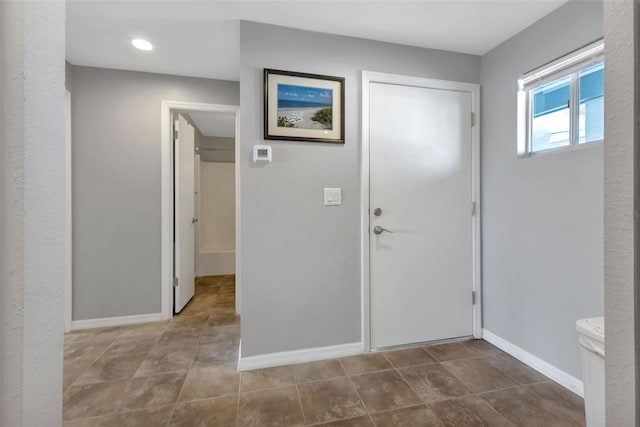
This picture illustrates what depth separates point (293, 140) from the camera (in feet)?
6.25

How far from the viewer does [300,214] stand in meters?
1.94

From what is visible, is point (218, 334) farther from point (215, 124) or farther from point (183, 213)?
point (215, 124)

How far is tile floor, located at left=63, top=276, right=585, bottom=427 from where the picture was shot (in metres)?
1.43

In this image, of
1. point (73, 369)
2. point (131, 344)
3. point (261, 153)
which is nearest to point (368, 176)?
point (261, 153)

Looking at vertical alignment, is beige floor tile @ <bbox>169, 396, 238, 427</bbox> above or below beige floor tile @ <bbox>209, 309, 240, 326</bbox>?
below

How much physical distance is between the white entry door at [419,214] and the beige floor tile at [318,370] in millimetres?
353

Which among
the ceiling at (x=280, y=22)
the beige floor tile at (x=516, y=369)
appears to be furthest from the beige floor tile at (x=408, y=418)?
the ceiling at (x=280, y=22)

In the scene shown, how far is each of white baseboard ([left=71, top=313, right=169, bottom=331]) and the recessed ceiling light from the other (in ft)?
7.41

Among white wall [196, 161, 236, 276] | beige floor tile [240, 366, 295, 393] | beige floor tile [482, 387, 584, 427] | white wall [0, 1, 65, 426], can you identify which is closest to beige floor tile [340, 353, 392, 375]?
beige floor tile [240, 366, 295, 393]

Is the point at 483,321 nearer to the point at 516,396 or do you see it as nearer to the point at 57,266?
the point at 516,396

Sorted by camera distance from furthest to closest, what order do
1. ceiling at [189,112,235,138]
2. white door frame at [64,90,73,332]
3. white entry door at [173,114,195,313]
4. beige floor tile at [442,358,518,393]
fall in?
ceiling at [189,112,235,138] < white entry door at [173,114,195,313] < white door frame at [64,90,73,332] < beige floor tile at [442,358,518,393]

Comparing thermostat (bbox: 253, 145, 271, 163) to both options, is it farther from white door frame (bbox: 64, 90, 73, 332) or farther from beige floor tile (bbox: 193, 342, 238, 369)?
white door frame (bbox: 64, 90, 73, 332)

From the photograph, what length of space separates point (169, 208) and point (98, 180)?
2.02ft

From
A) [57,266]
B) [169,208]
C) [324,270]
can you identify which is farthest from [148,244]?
[57,266]
